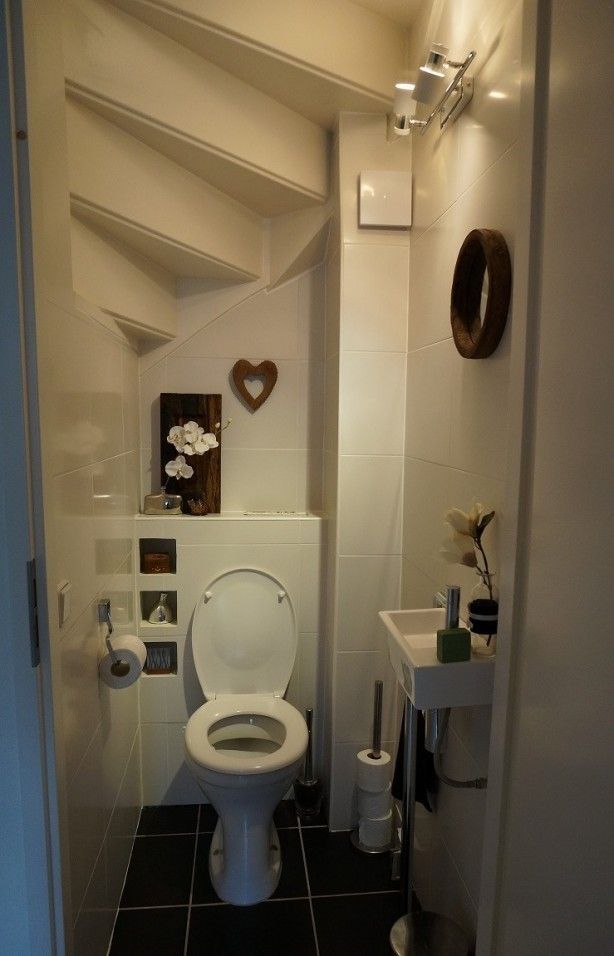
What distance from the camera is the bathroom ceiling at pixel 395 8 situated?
1604 mm

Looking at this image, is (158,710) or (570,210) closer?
(570,210)

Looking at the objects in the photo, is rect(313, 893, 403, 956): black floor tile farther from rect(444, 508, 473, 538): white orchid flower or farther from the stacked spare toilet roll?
rect(444, 508, 473, 538): white orchid flower

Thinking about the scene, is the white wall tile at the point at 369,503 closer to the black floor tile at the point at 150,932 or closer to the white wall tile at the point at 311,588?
the white wall tile at the point at 311,588

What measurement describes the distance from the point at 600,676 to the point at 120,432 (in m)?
1.54

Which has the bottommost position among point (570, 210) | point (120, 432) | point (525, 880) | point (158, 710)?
point (158, 710)

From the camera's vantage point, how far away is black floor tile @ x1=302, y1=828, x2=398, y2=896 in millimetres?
1746

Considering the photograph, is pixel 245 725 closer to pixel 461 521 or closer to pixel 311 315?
pixel 461 521

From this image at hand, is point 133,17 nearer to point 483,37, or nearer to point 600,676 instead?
point 483,37

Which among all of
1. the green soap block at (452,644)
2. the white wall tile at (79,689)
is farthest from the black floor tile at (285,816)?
the green soap block at (452,644)

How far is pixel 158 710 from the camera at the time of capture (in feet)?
6.86

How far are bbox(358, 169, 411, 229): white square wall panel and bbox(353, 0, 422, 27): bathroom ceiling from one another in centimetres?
41

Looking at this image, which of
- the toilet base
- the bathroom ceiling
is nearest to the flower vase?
the toilet base

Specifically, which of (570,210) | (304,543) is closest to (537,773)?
(570,210)

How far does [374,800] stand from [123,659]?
102cm
